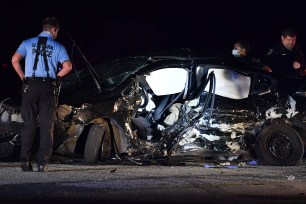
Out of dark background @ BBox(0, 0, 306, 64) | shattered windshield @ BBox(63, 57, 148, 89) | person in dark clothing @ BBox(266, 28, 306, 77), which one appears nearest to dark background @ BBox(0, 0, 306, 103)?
dark background @ BBox(0, 0, 306, 64)

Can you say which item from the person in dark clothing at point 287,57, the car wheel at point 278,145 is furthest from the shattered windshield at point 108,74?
the person in dark clothing at point 287,57

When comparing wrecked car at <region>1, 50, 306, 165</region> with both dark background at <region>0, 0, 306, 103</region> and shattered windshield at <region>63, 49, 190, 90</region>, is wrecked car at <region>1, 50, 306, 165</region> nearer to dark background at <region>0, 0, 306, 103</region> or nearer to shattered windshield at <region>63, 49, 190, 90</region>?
shattered windshield at <region>63, 49, 190, 90</region>

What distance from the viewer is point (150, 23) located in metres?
23.5

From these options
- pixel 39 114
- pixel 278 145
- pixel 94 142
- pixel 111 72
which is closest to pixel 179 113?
pixel 111 72

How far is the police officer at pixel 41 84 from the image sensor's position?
869cm

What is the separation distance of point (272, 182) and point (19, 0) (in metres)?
15.7

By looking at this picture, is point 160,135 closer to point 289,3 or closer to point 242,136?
point 242,136

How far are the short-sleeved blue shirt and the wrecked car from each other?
3.30 feet

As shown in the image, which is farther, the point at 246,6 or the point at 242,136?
the point at 246,6

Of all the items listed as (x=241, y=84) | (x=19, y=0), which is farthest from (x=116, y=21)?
(x=241, y=84)

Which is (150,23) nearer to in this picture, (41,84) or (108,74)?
(108,74)

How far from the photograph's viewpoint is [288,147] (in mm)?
10727

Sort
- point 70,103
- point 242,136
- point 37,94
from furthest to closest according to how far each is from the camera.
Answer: point 242,136, point 70,103, point 37,94

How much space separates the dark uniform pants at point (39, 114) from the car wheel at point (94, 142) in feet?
3.59
